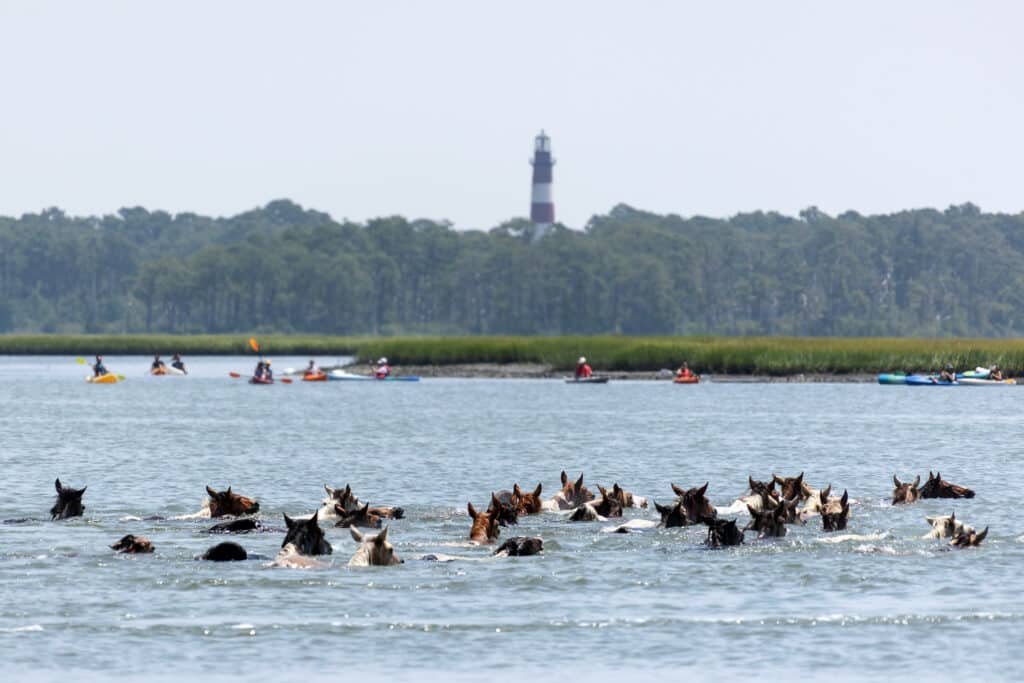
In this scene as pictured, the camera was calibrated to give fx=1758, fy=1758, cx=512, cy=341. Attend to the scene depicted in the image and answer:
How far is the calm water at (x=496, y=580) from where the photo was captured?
57.2ft

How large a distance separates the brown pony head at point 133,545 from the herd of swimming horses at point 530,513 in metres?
0.01

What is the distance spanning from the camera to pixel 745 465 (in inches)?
1633

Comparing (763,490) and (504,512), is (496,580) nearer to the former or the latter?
(504,512)

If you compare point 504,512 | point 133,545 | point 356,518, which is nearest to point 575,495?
point 504,512

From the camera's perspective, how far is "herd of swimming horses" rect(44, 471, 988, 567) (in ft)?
75.3

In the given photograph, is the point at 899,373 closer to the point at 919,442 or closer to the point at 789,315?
the point at 919,442

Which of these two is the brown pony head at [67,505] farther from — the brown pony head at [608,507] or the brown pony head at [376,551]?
the brown pony head at [608,507]

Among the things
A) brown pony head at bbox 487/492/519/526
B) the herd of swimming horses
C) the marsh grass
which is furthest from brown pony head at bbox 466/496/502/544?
the marsh grass

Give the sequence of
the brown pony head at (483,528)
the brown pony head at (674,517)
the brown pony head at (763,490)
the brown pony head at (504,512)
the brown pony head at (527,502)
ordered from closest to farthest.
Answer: the brown pony head at (483,528) < the brown pony head at (504,512) < the brown pony head at (674,517) < the brown pony head at (763,490) < the brown pony head at (527,502)

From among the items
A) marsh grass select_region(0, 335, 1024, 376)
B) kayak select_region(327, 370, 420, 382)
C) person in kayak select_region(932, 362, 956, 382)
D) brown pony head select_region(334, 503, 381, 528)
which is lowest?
brown pony head select_region(334, 503, 381, 528)

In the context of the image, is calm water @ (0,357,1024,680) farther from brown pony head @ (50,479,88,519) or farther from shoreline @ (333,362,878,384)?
shoreline @ (333,362,878,384)

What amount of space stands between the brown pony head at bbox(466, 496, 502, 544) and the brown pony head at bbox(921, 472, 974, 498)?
32.5ft

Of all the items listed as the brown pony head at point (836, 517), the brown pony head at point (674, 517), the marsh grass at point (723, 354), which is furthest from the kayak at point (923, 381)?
the brown pony head at point (674, 517)

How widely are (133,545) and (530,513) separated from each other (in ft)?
23.2
